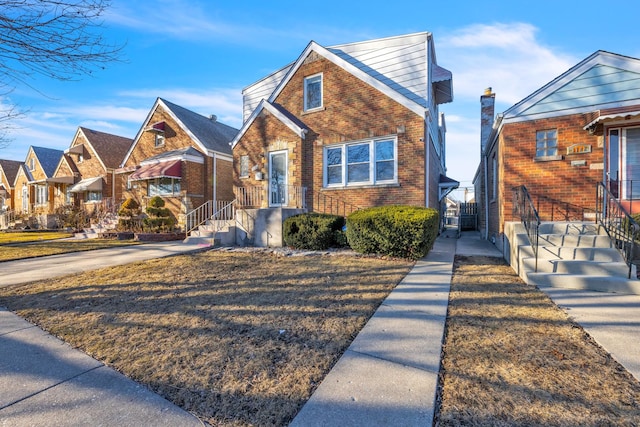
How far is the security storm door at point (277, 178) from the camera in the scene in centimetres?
1159

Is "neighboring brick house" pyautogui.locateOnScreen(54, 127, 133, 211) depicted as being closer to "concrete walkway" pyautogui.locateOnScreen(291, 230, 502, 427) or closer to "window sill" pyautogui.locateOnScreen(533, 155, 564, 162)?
"concrete walkway" pyautogui.locateOnScreen(291, 230, 502, 427)

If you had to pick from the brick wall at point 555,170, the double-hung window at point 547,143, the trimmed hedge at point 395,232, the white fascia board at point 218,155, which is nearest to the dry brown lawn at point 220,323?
the trimmed hedge at point 395,232

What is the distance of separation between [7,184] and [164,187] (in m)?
26.8

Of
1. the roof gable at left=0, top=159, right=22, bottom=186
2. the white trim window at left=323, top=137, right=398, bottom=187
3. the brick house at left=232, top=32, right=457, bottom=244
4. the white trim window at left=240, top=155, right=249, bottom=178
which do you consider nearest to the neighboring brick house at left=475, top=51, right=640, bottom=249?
the brick house at left=232, top=32, right=457, bottom=244

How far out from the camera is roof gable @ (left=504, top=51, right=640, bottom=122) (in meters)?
6.98

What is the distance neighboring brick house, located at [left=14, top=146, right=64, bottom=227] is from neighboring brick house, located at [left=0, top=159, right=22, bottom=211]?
1.65 m

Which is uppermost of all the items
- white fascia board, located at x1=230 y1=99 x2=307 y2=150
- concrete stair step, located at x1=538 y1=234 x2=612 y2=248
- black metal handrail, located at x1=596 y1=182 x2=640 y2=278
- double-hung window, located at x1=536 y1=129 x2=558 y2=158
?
white fascia board, located at x1=230 y1=99 x2=307 y2=150

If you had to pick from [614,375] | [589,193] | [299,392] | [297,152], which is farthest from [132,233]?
[589,193]

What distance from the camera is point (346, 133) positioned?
35.0ft

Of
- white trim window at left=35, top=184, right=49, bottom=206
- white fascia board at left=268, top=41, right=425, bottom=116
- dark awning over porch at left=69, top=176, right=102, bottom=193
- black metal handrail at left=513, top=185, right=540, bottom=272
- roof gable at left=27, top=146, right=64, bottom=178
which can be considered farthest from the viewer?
roof gable at left=27, top=146, right=64, bottom=178

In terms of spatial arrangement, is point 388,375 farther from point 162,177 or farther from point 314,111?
point 162,177

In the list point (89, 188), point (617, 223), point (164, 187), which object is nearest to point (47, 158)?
point (89, 188)

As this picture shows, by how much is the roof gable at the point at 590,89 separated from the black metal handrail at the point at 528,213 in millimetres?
2250

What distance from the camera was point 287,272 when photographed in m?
5.80
